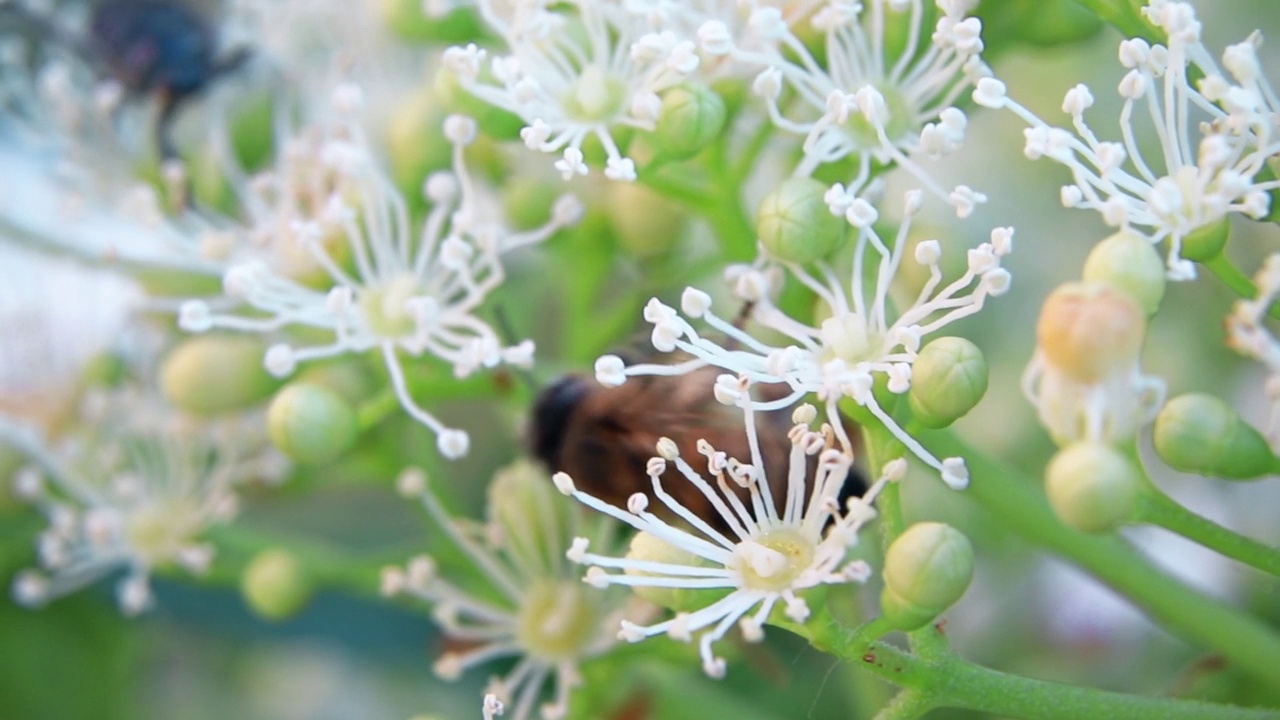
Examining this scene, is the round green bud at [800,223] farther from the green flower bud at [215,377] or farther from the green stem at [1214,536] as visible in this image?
the green flower bud at [215,377]

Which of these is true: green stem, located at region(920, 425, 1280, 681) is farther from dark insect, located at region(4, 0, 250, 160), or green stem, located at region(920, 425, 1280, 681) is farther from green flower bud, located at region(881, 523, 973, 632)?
dark insect, located at region(4, 0, 250, 160)

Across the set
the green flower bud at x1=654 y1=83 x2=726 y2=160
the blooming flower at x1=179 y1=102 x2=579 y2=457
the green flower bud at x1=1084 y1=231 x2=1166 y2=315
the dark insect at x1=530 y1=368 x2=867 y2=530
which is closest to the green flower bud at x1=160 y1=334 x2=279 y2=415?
the blooming flower at x1=179 y1=102 x2=579 y2=457

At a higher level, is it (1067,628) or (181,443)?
(181,443)

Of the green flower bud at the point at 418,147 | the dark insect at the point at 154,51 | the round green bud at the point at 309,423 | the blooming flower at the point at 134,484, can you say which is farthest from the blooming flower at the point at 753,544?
the dark insect at the point at 154,51

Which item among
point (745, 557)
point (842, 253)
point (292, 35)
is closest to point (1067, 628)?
point (842, 253)

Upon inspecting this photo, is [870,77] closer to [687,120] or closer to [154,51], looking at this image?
[687,120]

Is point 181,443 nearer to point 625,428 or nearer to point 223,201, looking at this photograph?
point 223,201
